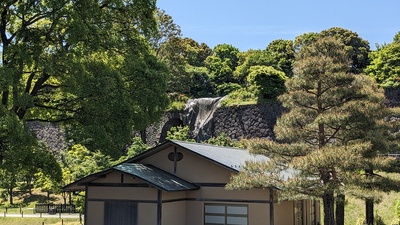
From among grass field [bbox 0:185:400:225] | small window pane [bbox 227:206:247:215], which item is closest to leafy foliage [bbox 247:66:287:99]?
grass field [bbox 0:185:400:225]

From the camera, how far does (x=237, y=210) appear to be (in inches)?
582

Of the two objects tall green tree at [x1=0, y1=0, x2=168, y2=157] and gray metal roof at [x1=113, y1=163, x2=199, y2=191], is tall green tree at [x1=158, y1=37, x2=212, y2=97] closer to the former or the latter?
gray metal roof at [x1=113, y1=163, x2=199, y2=191]

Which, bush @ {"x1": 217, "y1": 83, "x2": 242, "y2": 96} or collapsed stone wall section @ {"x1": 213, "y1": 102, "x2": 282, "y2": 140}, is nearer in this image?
collapsed stone wall section @ {"x1": 213, "y1": 102, "x2": 282, "y2": 140}

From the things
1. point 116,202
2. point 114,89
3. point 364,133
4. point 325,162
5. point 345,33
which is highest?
point 345,33

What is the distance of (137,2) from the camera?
14.1 metres

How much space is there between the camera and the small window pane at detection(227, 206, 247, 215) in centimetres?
1468

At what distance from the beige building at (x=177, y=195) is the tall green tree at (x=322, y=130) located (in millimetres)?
2071

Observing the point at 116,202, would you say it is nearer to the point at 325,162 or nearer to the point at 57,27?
the point at 57,27

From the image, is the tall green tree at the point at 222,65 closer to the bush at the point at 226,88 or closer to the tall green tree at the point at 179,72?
the bush at the point at 226,88

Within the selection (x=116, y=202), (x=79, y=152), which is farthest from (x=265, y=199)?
(x=79, y=152)

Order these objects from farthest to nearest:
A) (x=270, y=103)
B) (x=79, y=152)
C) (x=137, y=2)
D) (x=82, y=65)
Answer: (x=270, y=103), (x=79, y=152), (x=137, y=2), (x=82, y=65)

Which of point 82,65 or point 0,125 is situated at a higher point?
point 82,65

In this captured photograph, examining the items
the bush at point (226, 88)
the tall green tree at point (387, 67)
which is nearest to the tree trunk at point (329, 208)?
the tall green tree at point (387, 67)

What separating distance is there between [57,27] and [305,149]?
774cm
